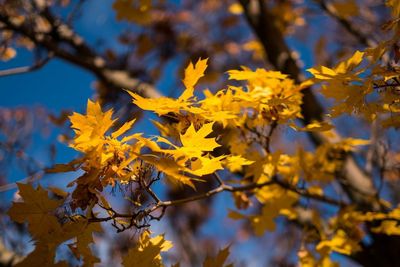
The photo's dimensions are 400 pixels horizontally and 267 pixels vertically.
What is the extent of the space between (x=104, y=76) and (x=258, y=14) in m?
1.57

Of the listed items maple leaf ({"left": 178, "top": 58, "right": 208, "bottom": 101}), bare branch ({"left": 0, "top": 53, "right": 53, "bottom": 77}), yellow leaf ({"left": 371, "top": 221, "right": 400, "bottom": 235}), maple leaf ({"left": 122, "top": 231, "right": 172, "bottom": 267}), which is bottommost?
yellow leaf ({"left": 371, "top": 221, "right": 400, "bottom": 235})

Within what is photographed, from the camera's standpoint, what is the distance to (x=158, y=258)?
1.21m

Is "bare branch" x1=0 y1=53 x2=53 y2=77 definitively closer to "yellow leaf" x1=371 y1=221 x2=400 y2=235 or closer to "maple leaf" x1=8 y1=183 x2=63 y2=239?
"maple leaf" x1=8 y1=183 x2=63 y2=239

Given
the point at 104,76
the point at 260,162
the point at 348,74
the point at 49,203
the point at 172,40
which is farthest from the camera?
the point at 172,40

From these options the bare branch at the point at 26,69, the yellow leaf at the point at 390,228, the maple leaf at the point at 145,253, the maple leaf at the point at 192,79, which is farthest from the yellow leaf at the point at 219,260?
the bare branch at the point at 26,69

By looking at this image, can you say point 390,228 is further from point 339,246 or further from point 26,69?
point 26,69

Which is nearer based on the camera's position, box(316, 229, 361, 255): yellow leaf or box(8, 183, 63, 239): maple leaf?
box(8, 183, 63, 239): maple leaf

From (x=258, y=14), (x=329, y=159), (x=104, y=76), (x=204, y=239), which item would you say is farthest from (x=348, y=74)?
(x=204, y=239)

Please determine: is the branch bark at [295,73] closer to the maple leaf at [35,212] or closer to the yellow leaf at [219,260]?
the yellow leaf at [219,260]

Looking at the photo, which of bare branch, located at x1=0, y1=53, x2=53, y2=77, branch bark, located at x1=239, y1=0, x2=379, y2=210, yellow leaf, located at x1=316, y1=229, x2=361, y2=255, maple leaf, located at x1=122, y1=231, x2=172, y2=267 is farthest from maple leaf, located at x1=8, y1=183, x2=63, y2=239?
branch bark, located at x1=239, y1=0, x2=379, y2=210

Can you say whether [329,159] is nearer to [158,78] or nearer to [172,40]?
[158,78]

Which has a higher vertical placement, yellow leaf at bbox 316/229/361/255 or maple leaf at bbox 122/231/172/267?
maple leaf at bbox 122/231/172/267

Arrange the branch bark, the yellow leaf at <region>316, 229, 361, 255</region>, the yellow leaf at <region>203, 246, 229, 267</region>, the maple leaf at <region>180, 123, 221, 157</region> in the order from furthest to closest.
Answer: the branch bark
the yellow leaf at <region>316, 229, 361, 255</region>
the yellow leaf at <region>203, 246, 229, 267</region>
the maple leaf at <region>180, 123, 221, 157</region>

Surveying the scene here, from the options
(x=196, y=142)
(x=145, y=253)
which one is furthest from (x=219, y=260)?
(x=196, y=142)
